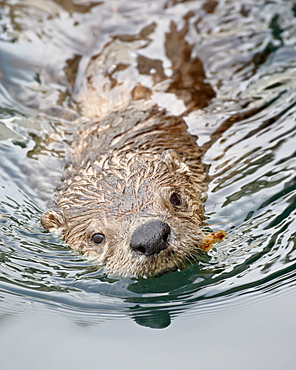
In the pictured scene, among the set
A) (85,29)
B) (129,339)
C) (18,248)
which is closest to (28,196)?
(18,248)

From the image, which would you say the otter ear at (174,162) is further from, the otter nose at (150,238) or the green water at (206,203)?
the otter nose at (150,238)

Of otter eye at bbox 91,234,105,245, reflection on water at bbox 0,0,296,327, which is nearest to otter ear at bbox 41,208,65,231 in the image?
reflection on water at bbox 0,0,296,327

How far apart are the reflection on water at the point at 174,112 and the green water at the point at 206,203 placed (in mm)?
16

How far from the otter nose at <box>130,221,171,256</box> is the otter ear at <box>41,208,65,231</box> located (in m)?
1.03

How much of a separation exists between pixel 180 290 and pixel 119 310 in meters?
0.49

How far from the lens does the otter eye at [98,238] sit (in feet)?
15.8

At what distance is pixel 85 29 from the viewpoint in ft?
25.8

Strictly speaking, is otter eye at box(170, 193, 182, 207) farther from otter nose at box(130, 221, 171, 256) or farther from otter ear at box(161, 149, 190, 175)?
otter nose at box(130, 221, 171, 256)

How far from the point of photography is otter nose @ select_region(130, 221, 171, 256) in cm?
419

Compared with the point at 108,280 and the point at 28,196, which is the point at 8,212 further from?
the point at 108,280

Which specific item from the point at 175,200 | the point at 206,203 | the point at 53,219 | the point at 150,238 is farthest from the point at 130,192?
the point at 206,203

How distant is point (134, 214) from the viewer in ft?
14.9

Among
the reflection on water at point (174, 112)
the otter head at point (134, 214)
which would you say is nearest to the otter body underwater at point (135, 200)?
the otter head at point (134, 214)

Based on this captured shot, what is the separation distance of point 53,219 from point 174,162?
1190mm
